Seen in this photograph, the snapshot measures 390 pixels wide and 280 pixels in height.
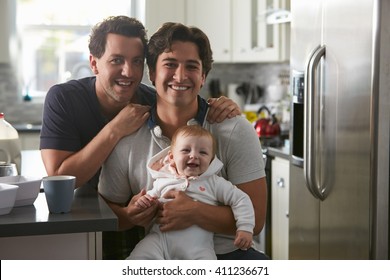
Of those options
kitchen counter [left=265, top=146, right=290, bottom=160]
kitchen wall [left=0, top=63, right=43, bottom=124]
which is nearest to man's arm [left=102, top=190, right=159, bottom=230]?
kitchen wall [left=0, top=63, right=43, bottom=124]

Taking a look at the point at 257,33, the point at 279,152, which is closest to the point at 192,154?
the point at 257,33

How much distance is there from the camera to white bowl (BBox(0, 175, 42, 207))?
1.32 meters

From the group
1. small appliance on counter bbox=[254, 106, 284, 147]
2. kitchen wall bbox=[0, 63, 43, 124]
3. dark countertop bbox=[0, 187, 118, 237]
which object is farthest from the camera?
small appliance on counter bbox=[254, 106, 284, 147]

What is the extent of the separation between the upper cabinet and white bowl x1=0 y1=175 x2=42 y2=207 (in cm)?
36

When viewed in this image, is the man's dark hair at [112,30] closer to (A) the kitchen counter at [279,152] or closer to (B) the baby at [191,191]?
(B) the baby at [191,191]

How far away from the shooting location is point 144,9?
139 cm

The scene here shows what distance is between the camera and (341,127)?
1735mm

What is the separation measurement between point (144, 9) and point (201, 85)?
19 centimetres

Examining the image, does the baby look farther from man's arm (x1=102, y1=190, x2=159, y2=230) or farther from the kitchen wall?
the kitchen wall

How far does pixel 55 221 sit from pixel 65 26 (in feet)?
1.66
